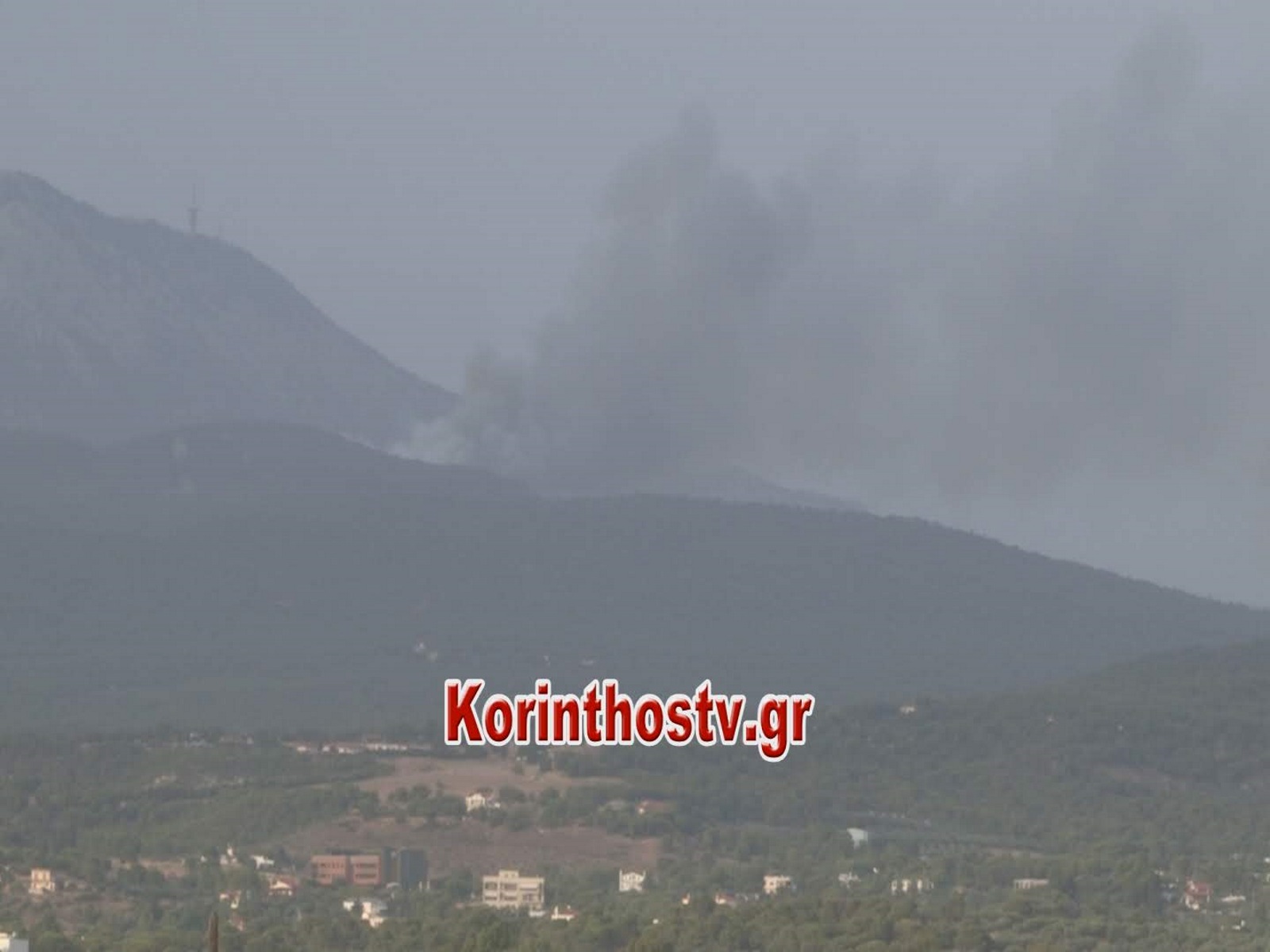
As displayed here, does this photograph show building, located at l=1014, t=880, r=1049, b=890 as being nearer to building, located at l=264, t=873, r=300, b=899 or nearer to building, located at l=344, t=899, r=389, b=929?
building, located at l=344, t=899, r=389, b=929

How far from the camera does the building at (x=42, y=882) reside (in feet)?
294

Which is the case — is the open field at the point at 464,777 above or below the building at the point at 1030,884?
above

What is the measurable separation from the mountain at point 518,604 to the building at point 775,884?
43113mm

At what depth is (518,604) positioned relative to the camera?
176 meters

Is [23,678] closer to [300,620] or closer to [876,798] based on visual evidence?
[300,620]

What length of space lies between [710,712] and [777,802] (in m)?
13.8

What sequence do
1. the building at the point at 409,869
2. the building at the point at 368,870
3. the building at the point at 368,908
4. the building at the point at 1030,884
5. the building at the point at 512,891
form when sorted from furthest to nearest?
the building at the point at 409,869 < the building at the point at 368,870 < the building at the point at 1030,884 < the building at the point at 512,891 < the building at the point at 368,908

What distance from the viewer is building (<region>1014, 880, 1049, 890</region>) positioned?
318 ft

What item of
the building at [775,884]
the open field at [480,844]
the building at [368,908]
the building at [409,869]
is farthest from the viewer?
the open field at [480,844]

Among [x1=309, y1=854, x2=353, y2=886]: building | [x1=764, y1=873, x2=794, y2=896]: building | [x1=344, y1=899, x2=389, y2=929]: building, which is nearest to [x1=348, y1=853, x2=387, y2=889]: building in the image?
[x1=309, y1=854, x2=353, y2=886]: building

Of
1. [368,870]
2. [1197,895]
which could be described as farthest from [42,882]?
[1197,895]

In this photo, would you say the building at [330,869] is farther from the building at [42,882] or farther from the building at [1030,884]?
the building at [1030,884]

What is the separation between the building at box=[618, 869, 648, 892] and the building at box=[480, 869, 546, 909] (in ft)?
6.82

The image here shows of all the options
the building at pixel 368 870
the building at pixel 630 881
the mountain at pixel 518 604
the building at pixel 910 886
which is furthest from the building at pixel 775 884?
the mountain at pixel 518 604
